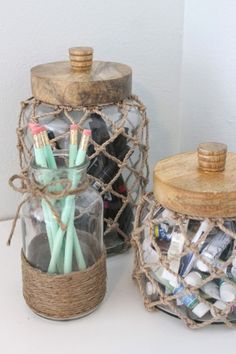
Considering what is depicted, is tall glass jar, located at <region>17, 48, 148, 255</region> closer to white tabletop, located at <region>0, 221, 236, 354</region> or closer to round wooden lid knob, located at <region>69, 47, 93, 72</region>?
round wooden lid knob, located at <region>69, 47, 93, 72</region>

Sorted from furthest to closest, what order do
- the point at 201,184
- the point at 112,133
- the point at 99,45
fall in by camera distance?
1. the point at 99,45
2. the point at 112,133
3. the point at 201,184

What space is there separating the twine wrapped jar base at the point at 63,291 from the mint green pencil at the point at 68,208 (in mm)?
16

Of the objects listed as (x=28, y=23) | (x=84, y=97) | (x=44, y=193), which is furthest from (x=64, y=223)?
(x=28, y=23)

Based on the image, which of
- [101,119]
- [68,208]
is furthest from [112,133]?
[68,208]

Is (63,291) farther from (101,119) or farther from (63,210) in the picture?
(101,119)

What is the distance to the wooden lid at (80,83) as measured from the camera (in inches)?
20.5

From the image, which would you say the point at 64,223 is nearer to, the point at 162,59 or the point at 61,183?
the point at 61,183

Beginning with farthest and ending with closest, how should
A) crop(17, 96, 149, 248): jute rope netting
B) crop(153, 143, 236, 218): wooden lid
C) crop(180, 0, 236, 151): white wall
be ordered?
crop(180, 0, 236, 151): white wall → crop(17, 96, 149, 248): jute rope netting → crop(153, 143, 236, 218): wooden lid

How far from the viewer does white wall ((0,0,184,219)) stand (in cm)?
64

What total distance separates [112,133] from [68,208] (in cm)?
12

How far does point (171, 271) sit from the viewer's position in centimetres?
47

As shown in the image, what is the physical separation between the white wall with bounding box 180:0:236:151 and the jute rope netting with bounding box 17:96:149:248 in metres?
0.13

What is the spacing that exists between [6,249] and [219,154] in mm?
303

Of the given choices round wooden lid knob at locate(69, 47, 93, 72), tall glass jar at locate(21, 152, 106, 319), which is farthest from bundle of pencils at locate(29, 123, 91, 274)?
round wooden lid knob at locate(69, 47, 93, 72)
